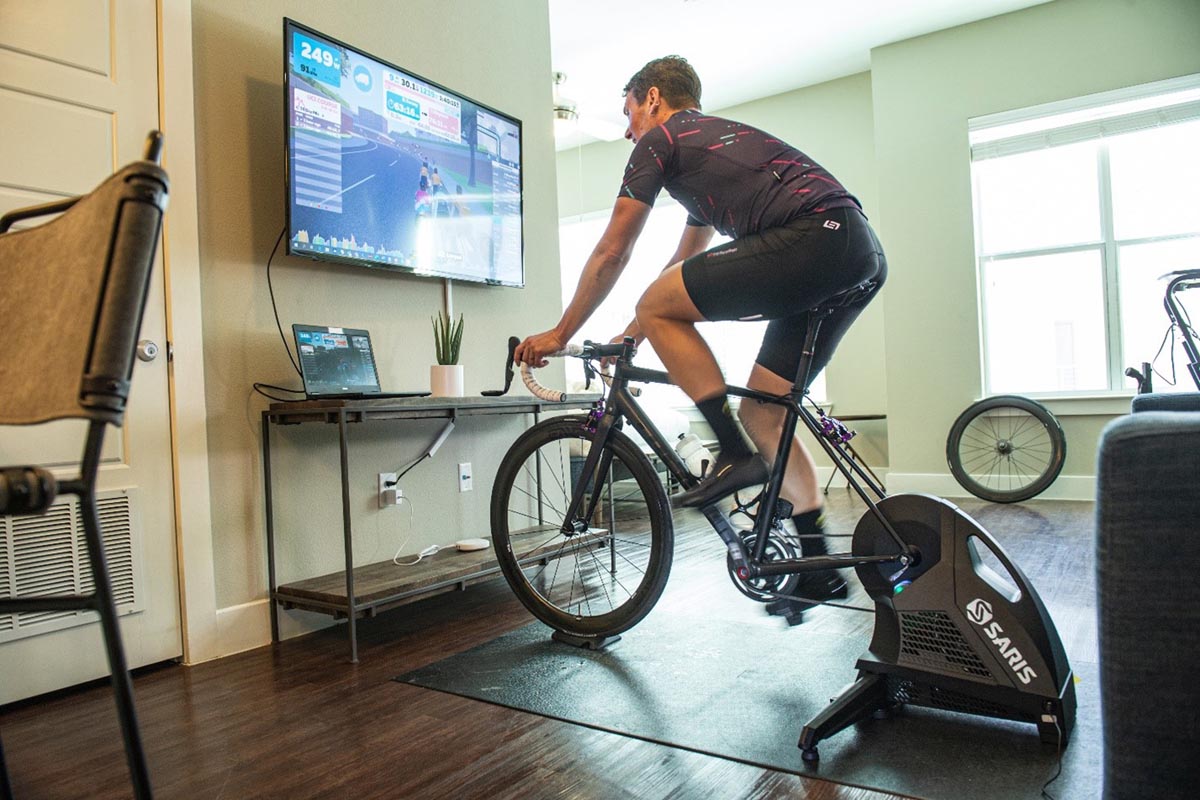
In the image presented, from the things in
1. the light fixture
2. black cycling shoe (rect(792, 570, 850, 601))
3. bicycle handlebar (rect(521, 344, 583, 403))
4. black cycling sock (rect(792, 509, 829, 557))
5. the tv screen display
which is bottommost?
black cycling shoe (rect(792, 570, 850, 601))

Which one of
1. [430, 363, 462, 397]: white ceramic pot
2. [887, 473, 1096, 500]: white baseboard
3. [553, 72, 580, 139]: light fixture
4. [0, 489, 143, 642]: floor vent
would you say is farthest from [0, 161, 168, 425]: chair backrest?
[887, 473, 1096, 500]: white baseboard

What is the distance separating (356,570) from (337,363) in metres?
0.65

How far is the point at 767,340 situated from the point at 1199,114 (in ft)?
13.6

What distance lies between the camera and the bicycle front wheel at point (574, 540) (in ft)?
6.23

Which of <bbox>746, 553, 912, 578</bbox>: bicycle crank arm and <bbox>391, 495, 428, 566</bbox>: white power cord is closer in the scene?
<bbox>746, 553, 912, 578</bbox>: bicycle crank arm

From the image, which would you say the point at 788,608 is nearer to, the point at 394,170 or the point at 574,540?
the point at 574,540

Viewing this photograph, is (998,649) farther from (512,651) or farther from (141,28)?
(141,28)

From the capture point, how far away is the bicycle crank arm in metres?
1.50

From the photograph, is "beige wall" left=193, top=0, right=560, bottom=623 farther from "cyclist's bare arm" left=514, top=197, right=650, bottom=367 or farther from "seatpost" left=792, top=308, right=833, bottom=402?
"seatpost" left=792, top=308, right=833, bottom=402

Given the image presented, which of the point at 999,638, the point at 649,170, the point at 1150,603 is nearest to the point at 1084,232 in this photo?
the point at 649,170

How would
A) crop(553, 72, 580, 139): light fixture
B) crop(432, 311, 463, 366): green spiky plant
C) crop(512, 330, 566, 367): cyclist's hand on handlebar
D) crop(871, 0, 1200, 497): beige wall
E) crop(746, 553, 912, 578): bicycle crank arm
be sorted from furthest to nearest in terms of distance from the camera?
crop(553, 72, 580, 139): light fixture, crop(871, 0, 1200, 497): beige wall, crop(432, 311, 463, 366): green spiky plant, crop(512, 330, 566, 367): cyclist's hand on handlebar, crop(746, 553, 912, 578): bicycle crank arm

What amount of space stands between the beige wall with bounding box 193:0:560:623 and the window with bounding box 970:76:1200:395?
3.52m

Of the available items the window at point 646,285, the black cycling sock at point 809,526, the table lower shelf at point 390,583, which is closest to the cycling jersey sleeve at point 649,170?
the black cycling sock at point 809,526

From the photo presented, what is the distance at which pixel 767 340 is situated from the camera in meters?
1.88
